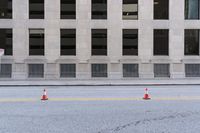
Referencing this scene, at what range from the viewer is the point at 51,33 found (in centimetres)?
3266

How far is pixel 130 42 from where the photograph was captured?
109 feet

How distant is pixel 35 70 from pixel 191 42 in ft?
44.9

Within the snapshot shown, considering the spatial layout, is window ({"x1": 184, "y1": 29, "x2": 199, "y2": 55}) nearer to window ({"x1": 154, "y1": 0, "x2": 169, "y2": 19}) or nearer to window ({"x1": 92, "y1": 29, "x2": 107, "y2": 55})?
window ({"x1": 154, "y1": 0, "x2": 169, "y2": 19})

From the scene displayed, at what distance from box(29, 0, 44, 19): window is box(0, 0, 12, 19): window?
1.77m

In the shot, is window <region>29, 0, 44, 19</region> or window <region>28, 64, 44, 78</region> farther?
window <region>29, 0, 44, 19</region>

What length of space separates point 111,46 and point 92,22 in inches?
102

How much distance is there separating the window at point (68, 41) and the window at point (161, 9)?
7.40 m

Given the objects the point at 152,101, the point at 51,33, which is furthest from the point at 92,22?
the point at 152,101

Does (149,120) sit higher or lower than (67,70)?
lower

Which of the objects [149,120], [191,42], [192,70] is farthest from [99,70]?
[149,120]

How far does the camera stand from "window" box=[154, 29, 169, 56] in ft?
109

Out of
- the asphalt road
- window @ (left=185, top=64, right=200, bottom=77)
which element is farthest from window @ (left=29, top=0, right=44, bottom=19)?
the asphalt road

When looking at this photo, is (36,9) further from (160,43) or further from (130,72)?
(160,43)

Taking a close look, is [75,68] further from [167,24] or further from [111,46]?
[167,24]
